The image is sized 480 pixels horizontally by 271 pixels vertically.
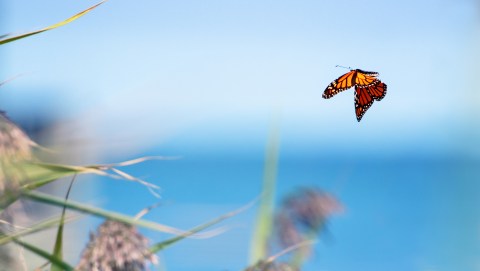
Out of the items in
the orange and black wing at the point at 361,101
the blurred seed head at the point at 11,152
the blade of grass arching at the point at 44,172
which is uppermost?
the blade of grass arching at the point at 44,172

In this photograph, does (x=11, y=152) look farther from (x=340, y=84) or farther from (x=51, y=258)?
(x=340, y=84)

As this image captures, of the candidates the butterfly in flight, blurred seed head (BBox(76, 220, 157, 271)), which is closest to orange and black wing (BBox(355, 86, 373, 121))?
the butterfly in flight

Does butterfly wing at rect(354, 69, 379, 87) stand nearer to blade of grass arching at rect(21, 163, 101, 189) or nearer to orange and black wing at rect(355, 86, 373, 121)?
orange and black wing at rect(355, 86, 373, 121)

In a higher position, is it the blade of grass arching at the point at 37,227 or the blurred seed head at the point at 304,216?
the blurred seed head at the point at 304,216

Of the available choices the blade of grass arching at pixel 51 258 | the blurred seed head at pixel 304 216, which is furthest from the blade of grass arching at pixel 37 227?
the blurred seed head at pixel 304 216

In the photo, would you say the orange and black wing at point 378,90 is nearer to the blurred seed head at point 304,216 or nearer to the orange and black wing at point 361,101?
the orange and black wing at point 361,101

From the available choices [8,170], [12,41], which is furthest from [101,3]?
[8,170]

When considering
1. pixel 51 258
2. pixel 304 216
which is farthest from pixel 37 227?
pixel 304 216

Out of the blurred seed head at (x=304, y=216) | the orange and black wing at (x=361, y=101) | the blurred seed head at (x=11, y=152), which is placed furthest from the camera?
the blurred seed head at (x=304, y=216)

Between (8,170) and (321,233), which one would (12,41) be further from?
(321,233)
